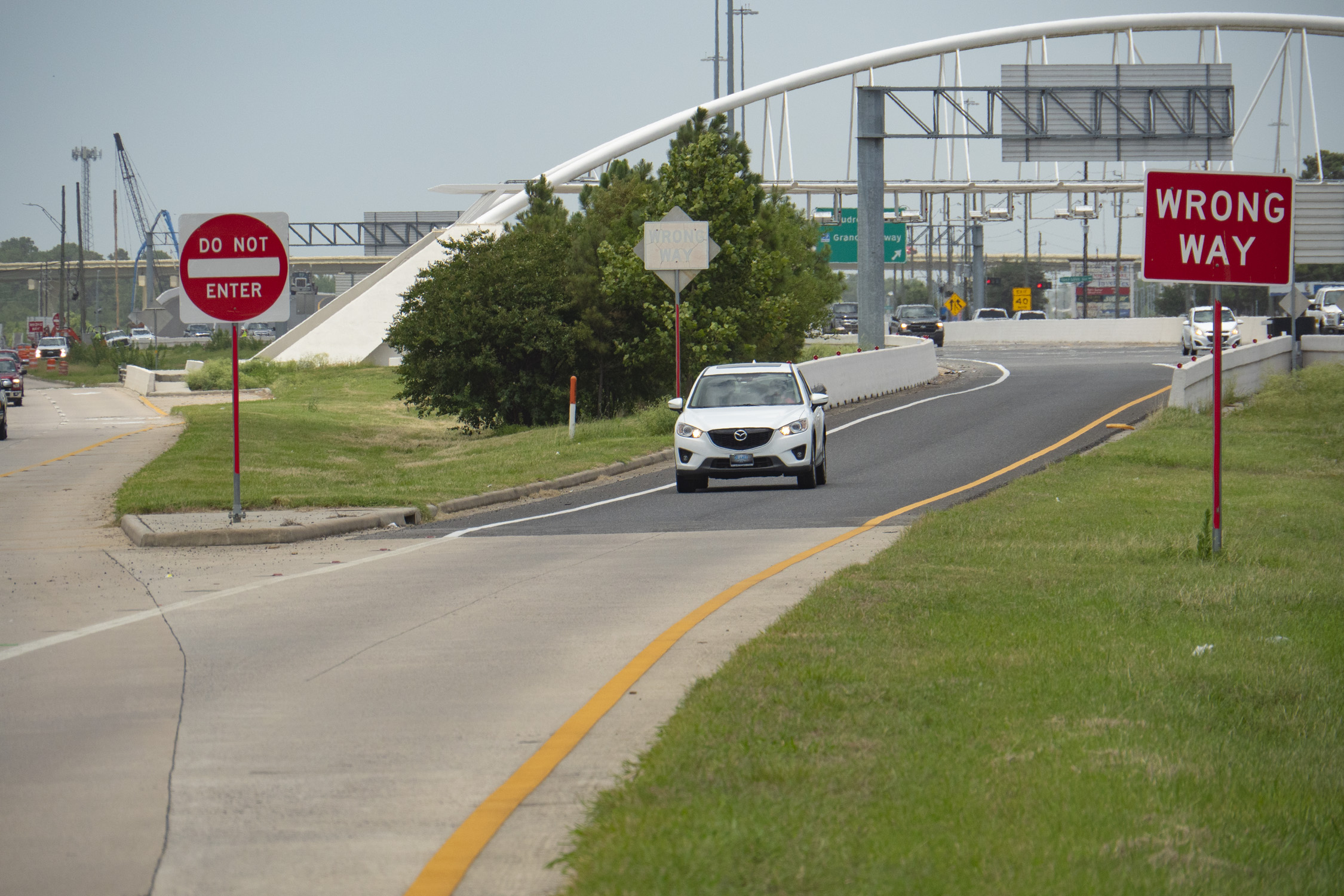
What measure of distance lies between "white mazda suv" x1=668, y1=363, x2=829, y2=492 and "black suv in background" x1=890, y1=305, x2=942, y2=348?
48.6m

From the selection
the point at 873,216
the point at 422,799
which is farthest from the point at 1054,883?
the point at 873,216

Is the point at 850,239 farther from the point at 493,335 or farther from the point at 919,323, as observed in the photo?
the point at 493,335

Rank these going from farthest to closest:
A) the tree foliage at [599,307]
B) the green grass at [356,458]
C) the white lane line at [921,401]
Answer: the tree foliage at [599,307] → the white lane line at [921,401] → the green grass at [356,458]

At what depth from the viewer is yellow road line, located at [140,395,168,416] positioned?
1814 inches

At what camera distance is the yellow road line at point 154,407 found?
46088mm

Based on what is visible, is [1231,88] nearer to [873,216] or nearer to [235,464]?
[873,216]

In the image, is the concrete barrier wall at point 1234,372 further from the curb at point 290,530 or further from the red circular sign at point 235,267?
the red circular sign at point 235,267

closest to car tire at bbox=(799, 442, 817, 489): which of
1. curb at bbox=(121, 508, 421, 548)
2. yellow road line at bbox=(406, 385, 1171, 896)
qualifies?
curb at bbox=(121, 508, 421, 548)

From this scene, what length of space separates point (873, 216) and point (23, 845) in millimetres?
39089

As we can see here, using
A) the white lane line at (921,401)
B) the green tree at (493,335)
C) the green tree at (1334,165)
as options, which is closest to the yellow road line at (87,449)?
the green tree at (493,335)

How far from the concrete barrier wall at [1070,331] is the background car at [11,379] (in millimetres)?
41216

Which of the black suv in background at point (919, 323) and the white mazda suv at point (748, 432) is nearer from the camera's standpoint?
the white mazda suv at point (748, 432)

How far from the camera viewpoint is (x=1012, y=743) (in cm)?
586

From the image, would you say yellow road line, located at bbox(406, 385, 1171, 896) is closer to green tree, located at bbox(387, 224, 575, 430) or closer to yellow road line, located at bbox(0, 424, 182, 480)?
yellow road line, located at bbox(0, 424, 182, 480)
